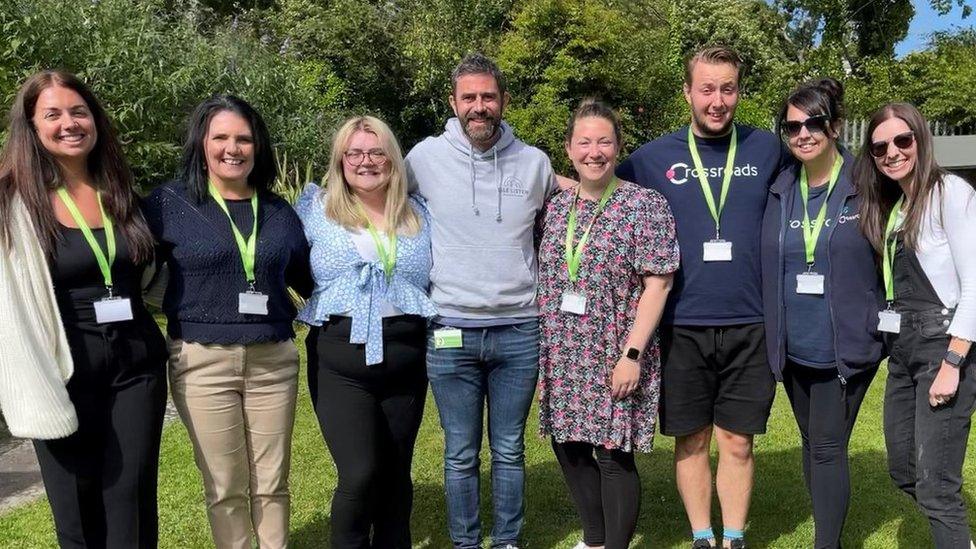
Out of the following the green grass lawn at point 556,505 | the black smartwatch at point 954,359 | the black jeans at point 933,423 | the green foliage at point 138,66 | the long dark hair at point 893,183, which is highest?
the green foliage at point 138,66

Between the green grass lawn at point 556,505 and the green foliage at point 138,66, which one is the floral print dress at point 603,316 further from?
the green foliage at point 138,66

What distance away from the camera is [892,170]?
305 centimetres

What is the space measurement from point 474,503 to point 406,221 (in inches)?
49.7

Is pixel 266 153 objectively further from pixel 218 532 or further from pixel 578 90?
pixel 578 90

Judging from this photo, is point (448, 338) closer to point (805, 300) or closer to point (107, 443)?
point (107, 443)

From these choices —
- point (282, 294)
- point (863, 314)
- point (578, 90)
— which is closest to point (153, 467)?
point (282, 294)

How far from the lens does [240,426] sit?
314cm

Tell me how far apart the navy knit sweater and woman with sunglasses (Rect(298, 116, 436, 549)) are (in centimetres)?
21

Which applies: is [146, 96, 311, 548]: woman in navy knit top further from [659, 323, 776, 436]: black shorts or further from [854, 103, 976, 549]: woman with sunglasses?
[854, 103, 976, 549]: woman with sunglasses

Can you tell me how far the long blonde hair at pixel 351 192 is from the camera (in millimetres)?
3252

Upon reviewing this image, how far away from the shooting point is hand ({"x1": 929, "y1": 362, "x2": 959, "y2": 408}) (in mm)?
2880

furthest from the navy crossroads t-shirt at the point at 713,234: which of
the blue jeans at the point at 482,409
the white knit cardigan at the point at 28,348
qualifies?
the white knit cardigan at the point at 28,348

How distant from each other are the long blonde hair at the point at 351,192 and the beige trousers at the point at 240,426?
562mm

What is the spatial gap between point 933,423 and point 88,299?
2978mm
